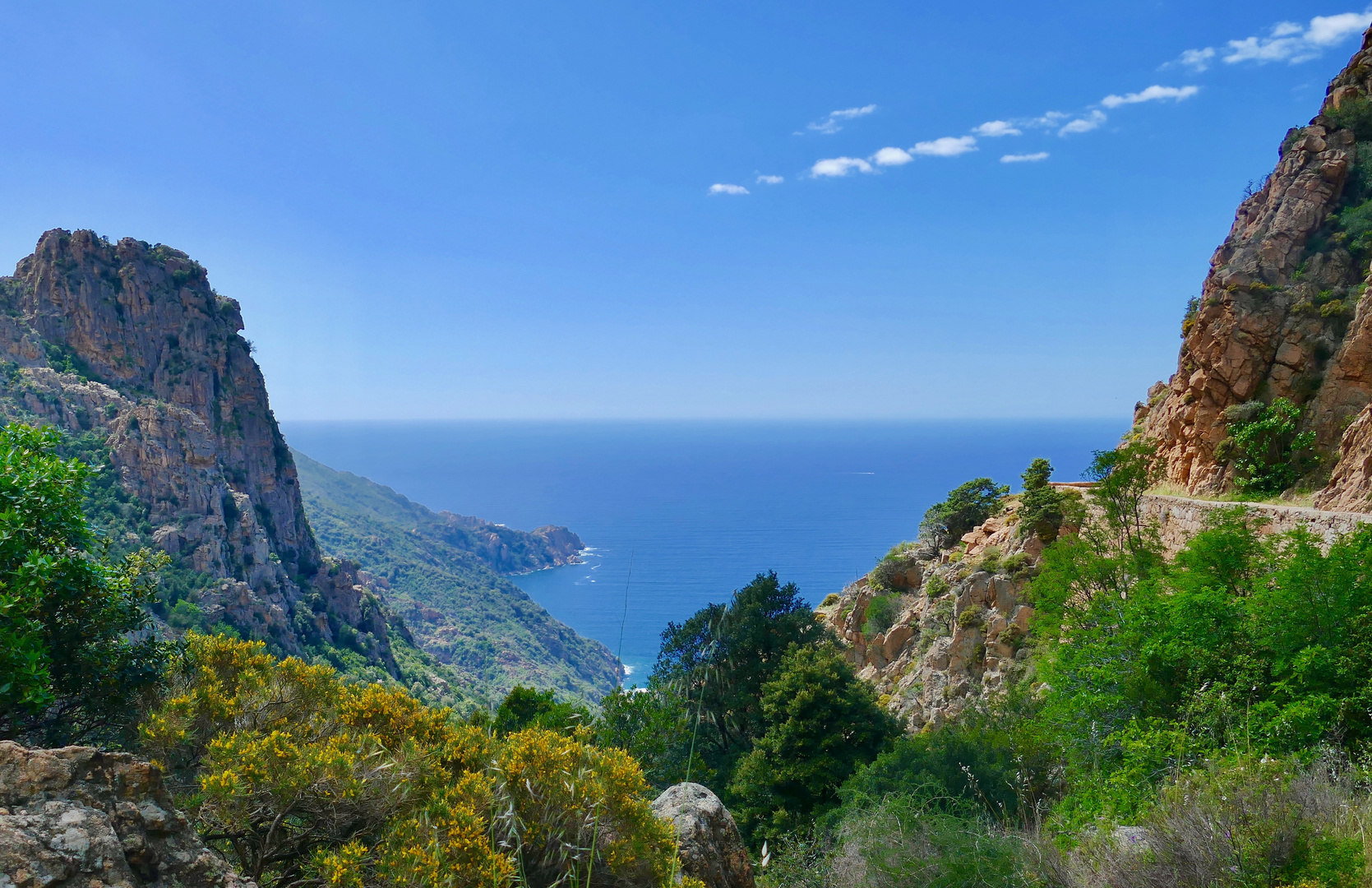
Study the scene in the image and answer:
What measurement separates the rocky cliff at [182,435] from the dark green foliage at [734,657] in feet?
126

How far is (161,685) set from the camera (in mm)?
6270

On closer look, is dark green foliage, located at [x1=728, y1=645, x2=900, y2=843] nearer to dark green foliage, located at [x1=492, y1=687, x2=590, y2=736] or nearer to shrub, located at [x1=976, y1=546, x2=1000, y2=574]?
dark green foliage, located at [x1=492, y1=687, x2=590, y2=736]

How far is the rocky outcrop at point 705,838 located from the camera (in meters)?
6.22

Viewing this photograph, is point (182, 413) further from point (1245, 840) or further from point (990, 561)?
point (1245, 840)

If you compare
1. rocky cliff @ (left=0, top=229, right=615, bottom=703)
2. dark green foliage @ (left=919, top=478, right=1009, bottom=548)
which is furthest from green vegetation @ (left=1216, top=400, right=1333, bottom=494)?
rocky cliff @ (left=0, top=229, right=615, bottom=703)

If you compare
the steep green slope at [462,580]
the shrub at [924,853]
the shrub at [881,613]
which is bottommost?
the steep green slope at [462,580]

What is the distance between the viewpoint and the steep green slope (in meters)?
77.1

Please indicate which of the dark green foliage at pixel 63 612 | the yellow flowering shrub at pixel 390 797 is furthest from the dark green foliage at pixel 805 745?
the dark green foliage at pixel 63 612

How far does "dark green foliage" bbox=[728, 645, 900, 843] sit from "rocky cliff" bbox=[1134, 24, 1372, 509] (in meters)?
13.6

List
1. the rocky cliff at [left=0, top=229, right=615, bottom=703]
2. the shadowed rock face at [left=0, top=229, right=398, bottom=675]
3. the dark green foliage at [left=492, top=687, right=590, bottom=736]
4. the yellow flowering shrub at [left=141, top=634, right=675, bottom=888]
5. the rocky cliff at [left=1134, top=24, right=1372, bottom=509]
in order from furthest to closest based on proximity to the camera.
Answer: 1. the shadowed rock face at [left=0, top=229, right=398, bottom=675]
2. the rocky cliff at [left=0, top=229, right=615, bottom=703]
3. the rocky cliff at [left=1134, top=24, right=1372, bottom=509]
4. the dark green foliage at [left=492, top=687, right=590, bottom=736]
5. the yellow flowering shrub at [left=141, top=634, right=675, bottom=888]

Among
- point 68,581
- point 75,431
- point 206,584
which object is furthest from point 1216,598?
point 75,431

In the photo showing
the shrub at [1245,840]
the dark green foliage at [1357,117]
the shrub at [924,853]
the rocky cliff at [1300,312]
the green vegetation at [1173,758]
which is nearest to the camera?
the shrub at [1245,840]

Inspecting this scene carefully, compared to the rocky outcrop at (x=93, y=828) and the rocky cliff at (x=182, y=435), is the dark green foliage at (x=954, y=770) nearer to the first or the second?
the rocky outcrop at (x=93, y=828)

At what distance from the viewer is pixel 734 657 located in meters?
19.7
